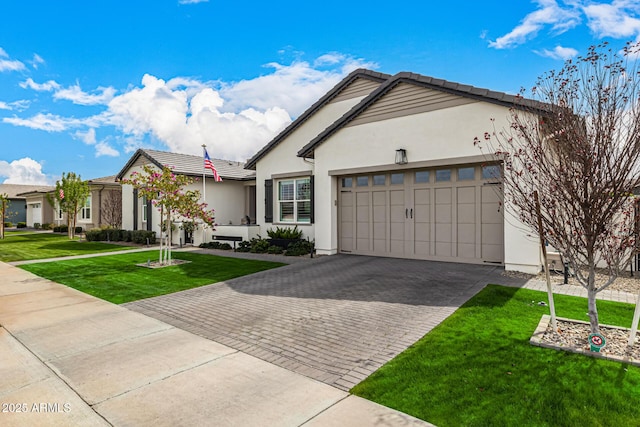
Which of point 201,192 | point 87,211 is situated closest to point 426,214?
point 201,192

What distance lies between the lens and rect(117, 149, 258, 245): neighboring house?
1803 centimetres

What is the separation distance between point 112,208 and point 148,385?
24.6m

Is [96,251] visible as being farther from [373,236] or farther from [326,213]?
[373,236]

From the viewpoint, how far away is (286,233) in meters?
13.9

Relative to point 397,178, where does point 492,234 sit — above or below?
below

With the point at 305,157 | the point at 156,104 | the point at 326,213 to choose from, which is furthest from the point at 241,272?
the point at 156,104

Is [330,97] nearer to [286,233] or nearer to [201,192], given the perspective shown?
[286,233]

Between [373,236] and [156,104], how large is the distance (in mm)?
16750

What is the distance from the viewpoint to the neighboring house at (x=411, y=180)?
9.27 m

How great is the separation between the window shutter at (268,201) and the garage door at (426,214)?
387 cm

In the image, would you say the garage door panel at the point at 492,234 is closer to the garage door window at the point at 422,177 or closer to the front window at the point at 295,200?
the garage door window at the point at 422,177

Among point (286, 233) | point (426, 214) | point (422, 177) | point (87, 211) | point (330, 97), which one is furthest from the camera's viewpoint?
point (87, 211)

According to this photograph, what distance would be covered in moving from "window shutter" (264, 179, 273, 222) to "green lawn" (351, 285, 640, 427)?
36.2ft

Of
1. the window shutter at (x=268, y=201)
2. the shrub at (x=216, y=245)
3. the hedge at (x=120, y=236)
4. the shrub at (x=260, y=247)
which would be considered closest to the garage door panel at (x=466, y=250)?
the shrub at (x=260, y=247)
